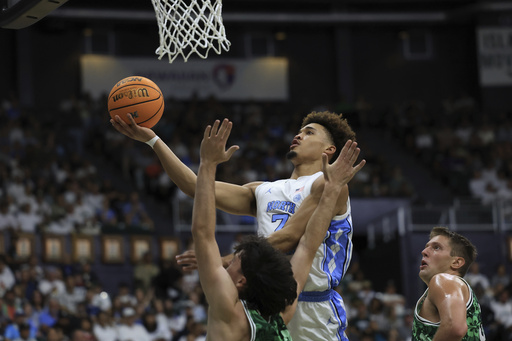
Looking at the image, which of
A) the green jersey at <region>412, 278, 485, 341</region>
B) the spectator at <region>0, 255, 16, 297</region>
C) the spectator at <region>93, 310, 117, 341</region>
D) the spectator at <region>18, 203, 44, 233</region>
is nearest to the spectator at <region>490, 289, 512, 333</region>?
the spectator at <region>93, 310, 117, 341</region>

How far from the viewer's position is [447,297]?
496cm

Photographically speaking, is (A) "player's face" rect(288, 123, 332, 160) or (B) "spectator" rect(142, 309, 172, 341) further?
(B) "spectator" rect(142, 309, 172, 341)

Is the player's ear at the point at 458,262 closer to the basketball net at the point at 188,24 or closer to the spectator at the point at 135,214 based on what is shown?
the basketball net at the point at 188,24

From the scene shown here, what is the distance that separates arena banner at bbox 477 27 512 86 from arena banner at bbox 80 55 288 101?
5.74 meters

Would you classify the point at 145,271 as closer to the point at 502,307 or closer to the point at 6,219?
the point at 6,219

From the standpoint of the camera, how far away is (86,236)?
1485cm

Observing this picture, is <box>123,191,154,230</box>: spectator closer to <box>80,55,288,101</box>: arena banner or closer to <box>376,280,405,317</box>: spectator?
<box>376,280,405,317</box>: spectator

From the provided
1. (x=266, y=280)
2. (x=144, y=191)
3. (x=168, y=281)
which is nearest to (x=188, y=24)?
(x=266, y=280)

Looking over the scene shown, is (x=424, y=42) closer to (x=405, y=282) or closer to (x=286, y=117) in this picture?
(x=286, y=117)

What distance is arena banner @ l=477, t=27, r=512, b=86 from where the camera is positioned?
24.1 meters

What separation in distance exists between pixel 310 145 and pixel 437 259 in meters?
1.11

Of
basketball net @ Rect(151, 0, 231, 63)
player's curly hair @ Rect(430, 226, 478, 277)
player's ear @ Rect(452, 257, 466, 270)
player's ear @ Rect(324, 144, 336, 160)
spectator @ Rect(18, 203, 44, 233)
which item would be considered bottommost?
spectator @ Rect(18, 203, 44, 233)

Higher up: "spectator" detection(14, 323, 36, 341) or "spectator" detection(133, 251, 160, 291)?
"spectator" detection(133, 251, 160, 291)

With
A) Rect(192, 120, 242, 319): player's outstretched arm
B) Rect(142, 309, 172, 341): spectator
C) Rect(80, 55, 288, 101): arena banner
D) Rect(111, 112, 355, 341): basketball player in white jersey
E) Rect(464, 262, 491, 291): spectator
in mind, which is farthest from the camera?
Rect(80, 55, 288, 101): arena banner
